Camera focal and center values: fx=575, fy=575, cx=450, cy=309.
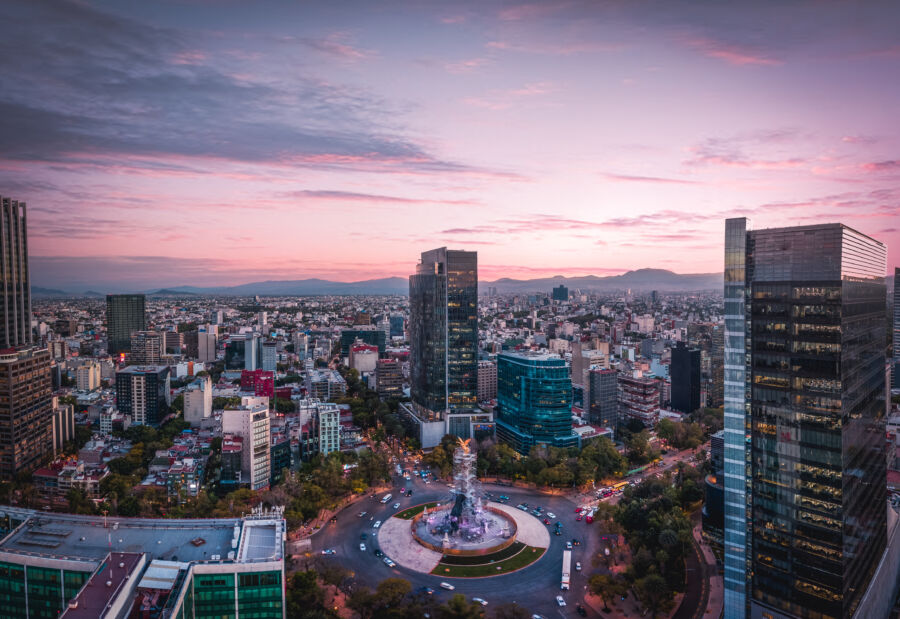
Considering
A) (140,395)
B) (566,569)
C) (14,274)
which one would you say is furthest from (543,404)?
(14,274)

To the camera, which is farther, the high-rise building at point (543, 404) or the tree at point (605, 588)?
the high-rise building at point (543, 404)

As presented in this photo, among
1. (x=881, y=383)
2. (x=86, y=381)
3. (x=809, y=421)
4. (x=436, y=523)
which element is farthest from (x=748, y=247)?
(x=86, y=381)

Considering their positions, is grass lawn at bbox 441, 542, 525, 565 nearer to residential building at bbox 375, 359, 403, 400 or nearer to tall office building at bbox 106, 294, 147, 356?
residential building at bbox 375, 359, 403, 400

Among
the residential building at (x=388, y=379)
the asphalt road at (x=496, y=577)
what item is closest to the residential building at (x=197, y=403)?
the residential building at (x=388, y=379)

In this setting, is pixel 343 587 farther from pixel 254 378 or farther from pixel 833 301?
pixel 254 378

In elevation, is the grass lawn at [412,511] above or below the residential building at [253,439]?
below

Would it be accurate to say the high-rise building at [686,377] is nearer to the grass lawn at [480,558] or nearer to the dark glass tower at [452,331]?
the dark glass tower at [452,331]
